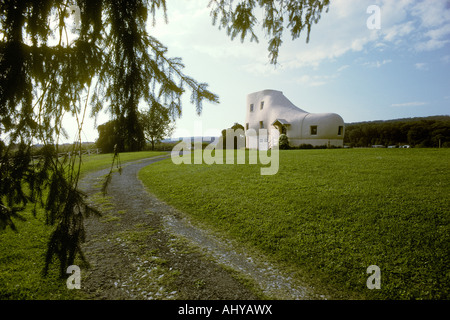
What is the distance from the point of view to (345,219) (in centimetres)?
650

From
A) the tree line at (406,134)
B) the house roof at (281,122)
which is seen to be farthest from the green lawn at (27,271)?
the tree line at (406,134)

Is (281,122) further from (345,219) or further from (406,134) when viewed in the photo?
(406,134)

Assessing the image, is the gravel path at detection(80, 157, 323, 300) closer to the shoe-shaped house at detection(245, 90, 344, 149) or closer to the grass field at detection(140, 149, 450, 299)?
the grass field at detection(140, 149, 450, 299)

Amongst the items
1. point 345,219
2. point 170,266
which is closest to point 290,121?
point 345,219

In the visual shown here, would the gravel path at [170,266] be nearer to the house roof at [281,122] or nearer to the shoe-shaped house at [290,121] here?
the house roof at [281,122]

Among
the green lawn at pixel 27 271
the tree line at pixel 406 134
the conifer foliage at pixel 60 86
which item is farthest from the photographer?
the tree line at pixel 406 134

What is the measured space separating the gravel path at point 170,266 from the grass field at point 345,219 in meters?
0.80

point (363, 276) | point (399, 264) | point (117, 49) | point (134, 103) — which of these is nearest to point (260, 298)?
point (363, 276)

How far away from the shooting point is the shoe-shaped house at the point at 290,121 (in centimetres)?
3005

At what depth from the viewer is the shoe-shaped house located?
30.0 m

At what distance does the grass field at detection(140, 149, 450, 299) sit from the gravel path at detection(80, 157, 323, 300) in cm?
80

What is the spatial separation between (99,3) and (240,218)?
671 centimetres

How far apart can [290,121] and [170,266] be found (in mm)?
30600

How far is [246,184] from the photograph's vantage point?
10.8 metres
